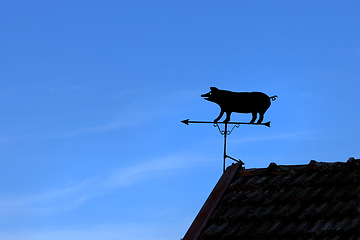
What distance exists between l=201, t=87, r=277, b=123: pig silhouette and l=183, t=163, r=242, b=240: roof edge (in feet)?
2.88

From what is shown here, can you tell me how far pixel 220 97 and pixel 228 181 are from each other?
130 cm

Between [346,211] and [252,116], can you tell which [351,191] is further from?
[252,116]

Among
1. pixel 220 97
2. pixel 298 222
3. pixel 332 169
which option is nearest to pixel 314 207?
pixel 298 222

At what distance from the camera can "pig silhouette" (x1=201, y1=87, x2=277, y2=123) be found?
6.71m

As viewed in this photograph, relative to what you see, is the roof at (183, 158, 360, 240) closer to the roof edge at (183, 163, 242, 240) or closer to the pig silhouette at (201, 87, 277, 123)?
the roof edge at (183, 163, 242, 240)

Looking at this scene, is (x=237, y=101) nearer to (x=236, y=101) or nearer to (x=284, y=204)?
(x=236, y=101)

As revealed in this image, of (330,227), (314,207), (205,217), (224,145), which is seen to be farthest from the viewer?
(224,145)

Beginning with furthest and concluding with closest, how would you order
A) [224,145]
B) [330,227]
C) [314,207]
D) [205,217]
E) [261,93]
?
[261,93] → [224,145] → [205,217] → [314,207] → [330,227]

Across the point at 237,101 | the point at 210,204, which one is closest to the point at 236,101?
the point at 237,101

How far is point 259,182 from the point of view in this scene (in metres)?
5.79

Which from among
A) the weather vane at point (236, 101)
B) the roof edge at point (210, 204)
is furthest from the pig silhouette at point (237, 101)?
the roof edge at point (210, 204)

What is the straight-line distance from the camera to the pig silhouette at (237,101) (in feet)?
22.0

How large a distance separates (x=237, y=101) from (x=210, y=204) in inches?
67.3

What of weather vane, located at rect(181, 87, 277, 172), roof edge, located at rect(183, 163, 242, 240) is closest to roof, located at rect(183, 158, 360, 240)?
roof edge, located at rect(183, 163, 242, 240)
